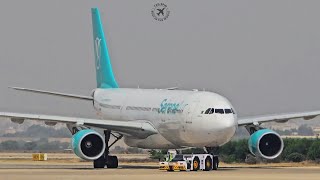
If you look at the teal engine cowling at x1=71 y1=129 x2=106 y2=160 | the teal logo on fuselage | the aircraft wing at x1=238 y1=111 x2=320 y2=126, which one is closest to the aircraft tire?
the teal logo on fuselage

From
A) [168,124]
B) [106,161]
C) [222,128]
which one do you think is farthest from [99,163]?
[222,128]

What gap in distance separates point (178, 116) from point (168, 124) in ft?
4.13

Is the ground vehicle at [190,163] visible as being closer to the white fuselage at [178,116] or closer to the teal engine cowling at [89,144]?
the white fuselage at [178,116]

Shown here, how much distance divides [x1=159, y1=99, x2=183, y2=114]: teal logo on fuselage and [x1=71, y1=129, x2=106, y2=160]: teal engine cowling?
411cm

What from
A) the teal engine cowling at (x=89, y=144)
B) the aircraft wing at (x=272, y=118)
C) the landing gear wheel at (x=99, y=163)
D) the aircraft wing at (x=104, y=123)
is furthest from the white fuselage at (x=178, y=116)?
the teal engine cowling at (x=89, y=144)

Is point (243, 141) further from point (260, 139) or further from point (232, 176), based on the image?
point (232, 176)

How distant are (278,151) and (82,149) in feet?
A: 36.0

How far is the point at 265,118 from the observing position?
2422 inches

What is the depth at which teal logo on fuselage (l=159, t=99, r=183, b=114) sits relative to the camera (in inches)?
2347

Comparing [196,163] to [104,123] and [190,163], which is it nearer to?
[190,163]

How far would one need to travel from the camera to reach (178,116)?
59.2 metres

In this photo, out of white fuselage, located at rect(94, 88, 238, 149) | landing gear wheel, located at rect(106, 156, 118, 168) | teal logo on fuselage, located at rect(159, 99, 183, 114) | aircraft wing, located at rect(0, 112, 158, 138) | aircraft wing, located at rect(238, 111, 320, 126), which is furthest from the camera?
landing gear wheel, located at rect(106, 156, 118, 168)

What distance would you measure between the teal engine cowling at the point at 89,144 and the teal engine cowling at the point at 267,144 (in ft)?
27.6

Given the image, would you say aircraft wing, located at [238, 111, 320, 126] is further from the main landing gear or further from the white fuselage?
the main landing gear
